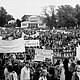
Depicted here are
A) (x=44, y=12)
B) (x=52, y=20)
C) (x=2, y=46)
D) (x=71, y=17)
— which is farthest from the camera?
(x=44, y=12)

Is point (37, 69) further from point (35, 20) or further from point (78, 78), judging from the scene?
point (35, 20)

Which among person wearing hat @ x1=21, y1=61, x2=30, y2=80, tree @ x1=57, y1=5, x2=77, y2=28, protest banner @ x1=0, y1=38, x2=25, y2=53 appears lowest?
person wearing hat @ x1=21, y1=61, x2=30, y2=80

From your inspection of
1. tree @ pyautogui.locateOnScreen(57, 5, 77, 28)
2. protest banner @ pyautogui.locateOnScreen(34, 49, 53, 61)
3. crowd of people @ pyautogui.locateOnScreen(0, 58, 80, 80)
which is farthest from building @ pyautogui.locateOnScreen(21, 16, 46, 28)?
crowd of people @ pyautogui.locateOnScreen(0, 58, 80, 80)

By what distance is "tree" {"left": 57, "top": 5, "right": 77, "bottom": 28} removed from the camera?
82938 mm

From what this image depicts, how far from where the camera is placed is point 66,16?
285 ft

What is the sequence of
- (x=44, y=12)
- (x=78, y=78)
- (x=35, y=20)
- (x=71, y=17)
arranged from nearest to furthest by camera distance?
(x=78, y=78) → (x=71, y=17) → (x=44, y=12) → (x=35, y=20)

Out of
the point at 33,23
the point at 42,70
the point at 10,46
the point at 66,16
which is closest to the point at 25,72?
the point at 42,70

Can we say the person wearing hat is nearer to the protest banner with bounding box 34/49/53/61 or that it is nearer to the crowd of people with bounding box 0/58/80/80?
the crowd of people with bounding box 0/58/80/80

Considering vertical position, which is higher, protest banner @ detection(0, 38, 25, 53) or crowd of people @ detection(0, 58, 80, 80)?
protest banner @ detection(0, 38, 25, 53)

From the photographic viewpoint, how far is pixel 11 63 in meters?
11.0

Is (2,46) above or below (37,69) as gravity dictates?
above

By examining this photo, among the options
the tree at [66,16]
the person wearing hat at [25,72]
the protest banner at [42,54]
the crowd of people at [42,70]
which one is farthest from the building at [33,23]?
the person wearing hat at [25,72]

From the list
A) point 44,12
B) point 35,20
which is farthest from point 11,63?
point 35,20

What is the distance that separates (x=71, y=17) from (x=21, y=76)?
241 feet
